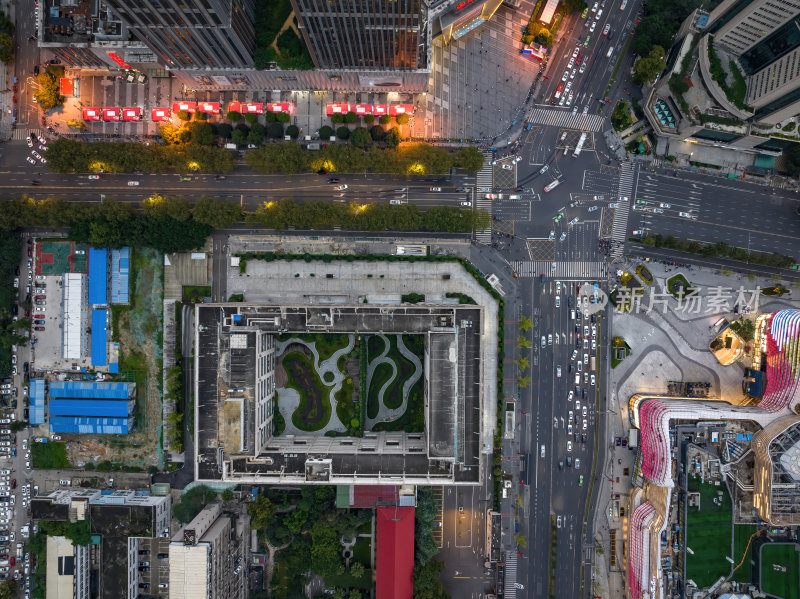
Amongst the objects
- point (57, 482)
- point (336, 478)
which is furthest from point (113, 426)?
point (336, 478)

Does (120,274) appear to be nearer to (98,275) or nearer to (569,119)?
(98,275)

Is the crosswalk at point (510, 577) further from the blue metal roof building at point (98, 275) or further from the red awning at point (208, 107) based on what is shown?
the red awning at point (208, 107)

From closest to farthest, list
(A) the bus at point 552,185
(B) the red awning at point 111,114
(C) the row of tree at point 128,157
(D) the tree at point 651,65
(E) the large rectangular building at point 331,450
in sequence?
(E) the large rectangular building at point 331,450
(D) the tree at point 651,65
(C) the row of tree at point 128,157
(B) the red awning at point 111,114
(A) the bus at point 552,185

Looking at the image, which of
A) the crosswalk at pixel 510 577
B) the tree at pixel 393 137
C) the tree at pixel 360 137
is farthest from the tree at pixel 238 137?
the crosswalk at pixel 510 577

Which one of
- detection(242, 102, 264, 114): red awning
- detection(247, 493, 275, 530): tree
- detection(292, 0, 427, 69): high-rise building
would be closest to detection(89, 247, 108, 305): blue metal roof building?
detection(242, 102, 264, 114): red awning

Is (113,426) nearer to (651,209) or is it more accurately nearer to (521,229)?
(521,229)
